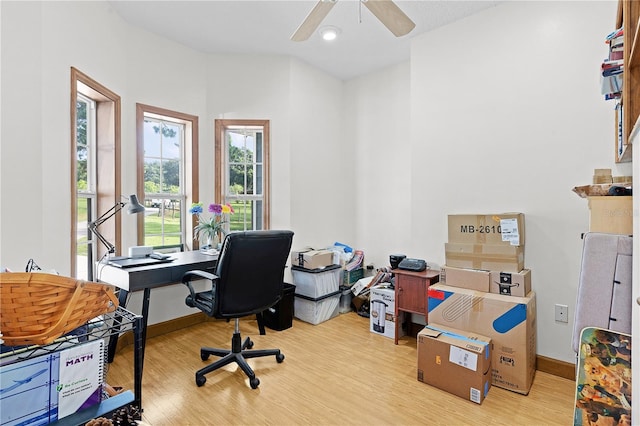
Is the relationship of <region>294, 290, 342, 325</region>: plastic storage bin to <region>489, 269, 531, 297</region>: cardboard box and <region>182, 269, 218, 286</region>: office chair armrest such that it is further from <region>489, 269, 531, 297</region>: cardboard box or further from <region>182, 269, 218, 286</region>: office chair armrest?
<region>489, 269, 531, 297</region>: cardboard box

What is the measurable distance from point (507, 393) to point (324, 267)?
196 cm

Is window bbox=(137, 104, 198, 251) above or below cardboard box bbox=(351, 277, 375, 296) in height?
above

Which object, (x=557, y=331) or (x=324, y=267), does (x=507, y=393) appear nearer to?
(x=557, y=331)

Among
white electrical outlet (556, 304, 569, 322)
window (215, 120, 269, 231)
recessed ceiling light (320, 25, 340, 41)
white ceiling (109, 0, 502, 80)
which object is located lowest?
white electrical outlet (556, 304, 569, 322)

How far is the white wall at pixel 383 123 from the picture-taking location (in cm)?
190

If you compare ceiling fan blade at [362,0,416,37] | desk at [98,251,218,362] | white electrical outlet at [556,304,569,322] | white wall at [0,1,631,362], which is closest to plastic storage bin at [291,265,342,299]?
white wall at [0,1,631,362]

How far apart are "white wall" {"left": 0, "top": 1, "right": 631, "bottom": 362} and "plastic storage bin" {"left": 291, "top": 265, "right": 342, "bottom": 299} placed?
0.51 metres

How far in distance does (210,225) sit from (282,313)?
3.87 feet

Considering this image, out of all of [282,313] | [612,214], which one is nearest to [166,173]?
[282,313]

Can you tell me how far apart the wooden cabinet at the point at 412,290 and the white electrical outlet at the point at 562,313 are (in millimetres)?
884

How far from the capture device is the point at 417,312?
9.32 ft

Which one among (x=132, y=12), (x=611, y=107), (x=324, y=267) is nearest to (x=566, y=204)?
(x=611, y=107)

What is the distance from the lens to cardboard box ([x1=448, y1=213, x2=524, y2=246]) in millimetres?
2365

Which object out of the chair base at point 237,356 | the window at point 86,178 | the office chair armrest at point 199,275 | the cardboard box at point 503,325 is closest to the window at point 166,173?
the window at point 86,178
